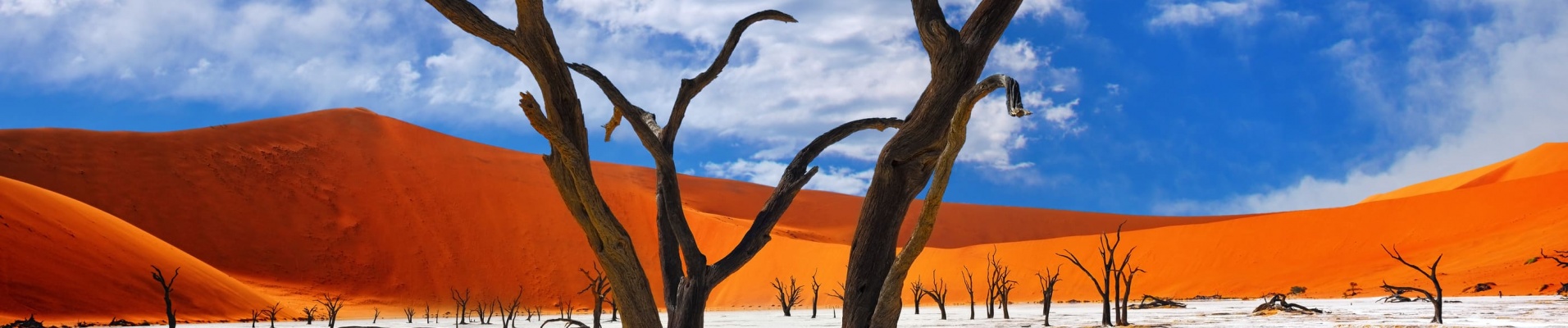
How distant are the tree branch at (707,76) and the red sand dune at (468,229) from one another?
3469 centimetres

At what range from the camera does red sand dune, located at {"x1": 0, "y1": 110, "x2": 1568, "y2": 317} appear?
42938 millimetres

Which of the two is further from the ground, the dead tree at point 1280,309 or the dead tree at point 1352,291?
the dead tree at point 1352,291

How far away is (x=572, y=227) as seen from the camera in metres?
59.6

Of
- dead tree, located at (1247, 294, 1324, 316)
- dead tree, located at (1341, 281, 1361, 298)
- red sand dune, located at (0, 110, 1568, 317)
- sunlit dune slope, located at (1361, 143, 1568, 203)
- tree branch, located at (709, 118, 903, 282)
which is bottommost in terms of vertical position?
dead tree, located at (1247, 294, 1324, 316)

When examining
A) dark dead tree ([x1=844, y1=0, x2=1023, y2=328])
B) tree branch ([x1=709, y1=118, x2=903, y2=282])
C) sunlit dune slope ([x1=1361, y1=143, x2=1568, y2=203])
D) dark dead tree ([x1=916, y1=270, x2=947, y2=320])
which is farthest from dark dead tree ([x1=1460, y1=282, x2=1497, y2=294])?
sunlit dune slope ([x1=1361, y1=143, x2=1568, y2=203])

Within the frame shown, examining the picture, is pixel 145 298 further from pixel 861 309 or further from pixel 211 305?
pixel 861 309

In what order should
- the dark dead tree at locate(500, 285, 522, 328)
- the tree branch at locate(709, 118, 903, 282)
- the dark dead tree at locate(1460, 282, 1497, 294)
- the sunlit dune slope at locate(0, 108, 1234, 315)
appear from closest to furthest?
the tree branch at locate(709, 118, 903, 282) → the dark dead tree at locate(500, 285, 522, 328) → the dark dead tree at locate(1460, 282, 1497, 294) → the sunlit dune slope at locate(0, 108, 1234, 315)

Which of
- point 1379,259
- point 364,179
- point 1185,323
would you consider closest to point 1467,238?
point 1379,259

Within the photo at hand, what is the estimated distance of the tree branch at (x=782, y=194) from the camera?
18.8ft

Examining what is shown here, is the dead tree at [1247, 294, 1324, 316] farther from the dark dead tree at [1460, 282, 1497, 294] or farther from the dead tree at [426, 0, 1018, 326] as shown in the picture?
the dead tree at [426, 0, 1018, 326]

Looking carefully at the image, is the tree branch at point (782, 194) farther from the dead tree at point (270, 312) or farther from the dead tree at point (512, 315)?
the dead tree at point (270, 312)

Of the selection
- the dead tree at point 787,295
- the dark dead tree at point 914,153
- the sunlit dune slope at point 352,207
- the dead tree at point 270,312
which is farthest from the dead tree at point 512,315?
the dark dead tree at point 914,153

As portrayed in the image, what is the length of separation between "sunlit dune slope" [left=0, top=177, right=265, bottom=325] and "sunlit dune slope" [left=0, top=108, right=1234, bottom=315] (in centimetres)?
987

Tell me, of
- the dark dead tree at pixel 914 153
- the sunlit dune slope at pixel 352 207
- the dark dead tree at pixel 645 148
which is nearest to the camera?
the dark dead tree at pixel 914 153
